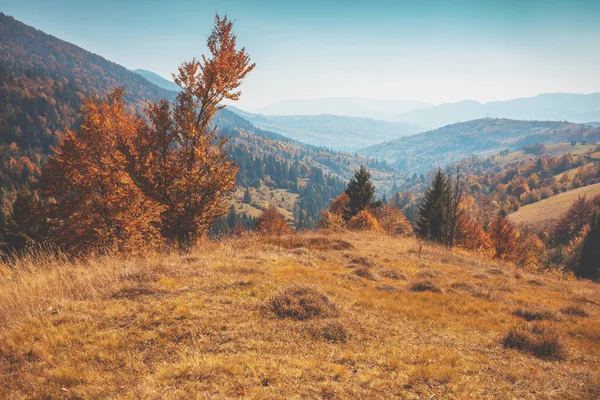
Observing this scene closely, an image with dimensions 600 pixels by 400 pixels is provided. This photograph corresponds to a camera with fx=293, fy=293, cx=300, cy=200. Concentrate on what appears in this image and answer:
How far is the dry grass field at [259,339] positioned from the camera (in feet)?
18.9

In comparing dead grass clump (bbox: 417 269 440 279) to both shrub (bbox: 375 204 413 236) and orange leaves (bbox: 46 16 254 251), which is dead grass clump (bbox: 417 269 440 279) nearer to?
orange leaves (bbox: 46 16 254 251)

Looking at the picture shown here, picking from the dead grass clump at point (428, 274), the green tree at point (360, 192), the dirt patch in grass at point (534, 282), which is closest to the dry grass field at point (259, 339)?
the dead grass clump at point (428, 274)

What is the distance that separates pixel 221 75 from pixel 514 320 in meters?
19.1

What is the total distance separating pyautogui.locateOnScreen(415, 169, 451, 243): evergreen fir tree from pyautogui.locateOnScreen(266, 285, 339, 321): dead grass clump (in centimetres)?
4924

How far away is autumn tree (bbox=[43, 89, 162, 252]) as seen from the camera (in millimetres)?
18062

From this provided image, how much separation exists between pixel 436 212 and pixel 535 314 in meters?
46.2

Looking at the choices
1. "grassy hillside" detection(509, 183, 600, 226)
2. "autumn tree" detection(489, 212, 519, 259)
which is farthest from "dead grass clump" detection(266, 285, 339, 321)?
"grassy hillside" detection(509, 183, 600, 226)

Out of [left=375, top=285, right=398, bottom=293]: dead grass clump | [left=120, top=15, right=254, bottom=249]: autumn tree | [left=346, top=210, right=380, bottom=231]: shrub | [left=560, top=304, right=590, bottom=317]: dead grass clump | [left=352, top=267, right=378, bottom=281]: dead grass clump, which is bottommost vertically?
[left=346, top=210, right=380, bottom=231]: shrub

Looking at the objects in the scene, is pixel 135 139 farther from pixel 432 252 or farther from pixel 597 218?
pixel 597 218

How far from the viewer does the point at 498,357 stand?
330 inches

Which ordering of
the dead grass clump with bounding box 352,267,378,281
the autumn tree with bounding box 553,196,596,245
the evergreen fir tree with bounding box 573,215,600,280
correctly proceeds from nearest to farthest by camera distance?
the dead grass clump with bounding box 352,267,378,281
the evergreen fir tree with bounding box 573,215,600,280
the autumn tree with bounding box 553,196,596,245

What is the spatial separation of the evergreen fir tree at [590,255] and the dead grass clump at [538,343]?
77828 millimetres

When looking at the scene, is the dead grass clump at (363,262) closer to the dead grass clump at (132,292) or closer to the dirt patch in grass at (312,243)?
the dirt patch in grass at (312,243)

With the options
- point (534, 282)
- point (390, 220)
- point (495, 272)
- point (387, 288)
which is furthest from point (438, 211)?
point (387, 288)
